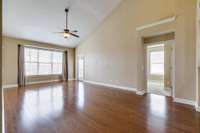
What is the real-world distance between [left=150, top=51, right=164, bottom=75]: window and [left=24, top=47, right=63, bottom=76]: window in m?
7.17

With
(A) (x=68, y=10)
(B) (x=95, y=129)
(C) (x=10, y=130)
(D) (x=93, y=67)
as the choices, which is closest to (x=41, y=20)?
(A) (x=68, y=10)

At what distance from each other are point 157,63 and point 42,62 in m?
8.38

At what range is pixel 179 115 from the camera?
8.48ft

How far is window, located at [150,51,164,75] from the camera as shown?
7.94 m

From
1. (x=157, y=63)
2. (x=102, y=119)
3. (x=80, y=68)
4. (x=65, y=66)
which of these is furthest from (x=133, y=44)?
(x=65, y=66)

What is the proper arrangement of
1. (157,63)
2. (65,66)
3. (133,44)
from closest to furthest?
1. (133,44)
2. (157,63)
3. (65,66)

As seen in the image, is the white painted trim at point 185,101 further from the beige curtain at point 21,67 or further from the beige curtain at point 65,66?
the beige curtain at point 21,67

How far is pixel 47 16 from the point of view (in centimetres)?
505

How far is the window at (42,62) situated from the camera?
22.9ft

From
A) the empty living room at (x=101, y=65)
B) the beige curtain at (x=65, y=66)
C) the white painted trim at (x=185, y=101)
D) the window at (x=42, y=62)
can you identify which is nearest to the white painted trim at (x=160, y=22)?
the empty living room at (x=101, y=65)

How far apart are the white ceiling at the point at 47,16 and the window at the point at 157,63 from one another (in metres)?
4.83

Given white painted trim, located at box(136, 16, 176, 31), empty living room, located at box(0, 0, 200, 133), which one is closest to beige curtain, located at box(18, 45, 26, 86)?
empty living room, located at box(0, 0, 200, 133)

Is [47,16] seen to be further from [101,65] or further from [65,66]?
[65,66]

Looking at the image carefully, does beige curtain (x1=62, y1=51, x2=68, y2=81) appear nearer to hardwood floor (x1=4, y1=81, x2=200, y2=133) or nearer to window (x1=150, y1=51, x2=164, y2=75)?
hardwood floor (x1=4, y1=81, x2=200, y2=133)
